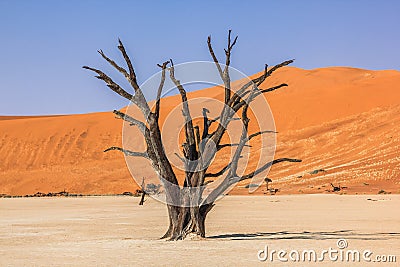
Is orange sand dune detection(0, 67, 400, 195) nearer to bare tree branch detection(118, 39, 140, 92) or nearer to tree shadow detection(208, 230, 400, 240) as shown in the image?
tree shadow detection(208, 230, 400, 240)

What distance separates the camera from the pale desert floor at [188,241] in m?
13.3

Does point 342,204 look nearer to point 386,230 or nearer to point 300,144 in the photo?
point 386,230

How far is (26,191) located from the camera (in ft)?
212

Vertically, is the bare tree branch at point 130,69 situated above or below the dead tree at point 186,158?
above

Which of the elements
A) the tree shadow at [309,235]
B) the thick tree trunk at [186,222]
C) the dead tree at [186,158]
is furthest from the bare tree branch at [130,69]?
the tree shadow at [309,235]

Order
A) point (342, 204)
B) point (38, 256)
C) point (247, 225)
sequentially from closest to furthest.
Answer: point (38, 256) < point (247, 225) < point (342, 204)

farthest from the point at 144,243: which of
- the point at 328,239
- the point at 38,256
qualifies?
the point at 328,239

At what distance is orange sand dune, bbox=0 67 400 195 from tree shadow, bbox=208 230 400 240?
28138 millimetres

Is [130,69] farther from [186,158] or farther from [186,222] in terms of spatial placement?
[186,222]

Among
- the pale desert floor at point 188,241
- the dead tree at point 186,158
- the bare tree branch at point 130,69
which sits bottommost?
the pale desert floor at point 188,241

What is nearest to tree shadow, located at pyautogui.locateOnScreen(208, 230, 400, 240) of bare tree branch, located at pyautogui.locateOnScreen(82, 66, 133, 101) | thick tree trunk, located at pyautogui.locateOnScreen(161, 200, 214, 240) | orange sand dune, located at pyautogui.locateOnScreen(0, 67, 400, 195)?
thick tree trunk, located at pyautogui.locateOnScreen(161, 200, 214, 240)

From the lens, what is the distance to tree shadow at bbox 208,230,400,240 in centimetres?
1719

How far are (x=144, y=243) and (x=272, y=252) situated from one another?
139 inches

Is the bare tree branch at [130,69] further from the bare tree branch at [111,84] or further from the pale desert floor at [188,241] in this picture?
the pale desert floor at [188,241]
